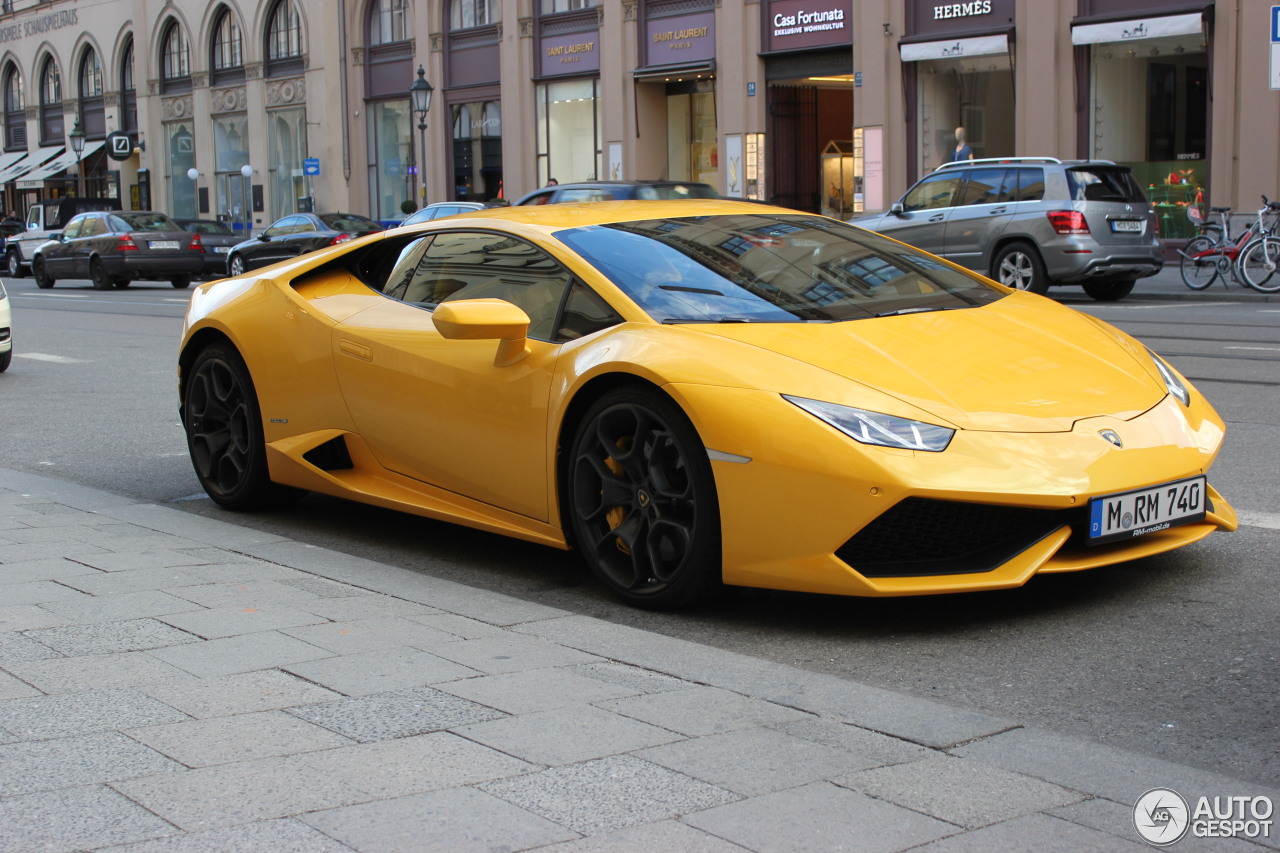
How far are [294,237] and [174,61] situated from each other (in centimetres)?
2736

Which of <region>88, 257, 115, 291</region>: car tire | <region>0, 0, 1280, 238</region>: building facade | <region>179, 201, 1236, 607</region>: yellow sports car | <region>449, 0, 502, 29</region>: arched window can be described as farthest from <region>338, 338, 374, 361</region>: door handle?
<region>449, 0, 502, 29</region>: arched window

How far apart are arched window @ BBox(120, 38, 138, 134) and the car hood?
177ft

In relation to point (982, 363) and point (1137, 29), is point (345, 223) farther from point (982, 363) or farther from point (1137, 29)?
point (982, 363)

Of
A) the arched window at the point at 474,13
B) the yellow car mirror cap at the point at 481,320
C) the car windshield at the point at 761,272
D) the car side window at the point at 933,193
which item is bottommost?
the yellow car mirror cap at the point at 481,320

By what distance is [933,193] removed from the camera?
18484 mm

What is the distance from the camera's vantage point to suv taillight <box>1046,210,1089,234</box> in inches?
671

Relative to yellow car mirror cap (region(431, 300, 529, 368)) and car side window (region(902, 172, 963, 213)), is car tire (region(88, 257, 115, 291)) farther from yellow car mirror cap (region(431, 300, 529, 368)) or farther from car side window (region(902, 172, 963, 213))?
yellow car mirror cap (region(431, 300, 529, 368))

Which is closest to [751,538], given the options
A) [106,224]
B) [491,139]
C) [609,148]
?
[106,224]

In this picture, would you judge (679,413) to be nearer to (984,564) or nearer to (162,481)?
(984,564)

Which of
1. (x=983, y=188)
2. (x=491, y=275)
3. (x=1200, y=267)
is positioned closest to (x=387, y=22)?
(x=983, y=188)

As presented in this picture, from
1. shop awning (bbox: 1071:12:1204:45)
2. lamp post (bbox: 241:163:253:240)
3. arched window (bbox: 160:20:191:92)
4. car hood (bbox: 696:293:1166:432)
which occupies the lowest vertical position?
car hood (bbox: 696:293:1166:432)

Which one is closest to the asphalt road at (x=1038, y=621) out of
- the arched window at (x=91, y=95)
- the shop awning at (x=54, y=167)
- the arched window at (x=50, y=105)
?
the shop awning at (x=54, y=167)

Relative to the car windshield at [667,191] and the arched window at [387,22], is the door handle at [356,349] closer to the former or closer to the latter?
the car windshield at [667,191]

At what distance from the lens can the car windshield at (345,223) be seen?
28005mm
